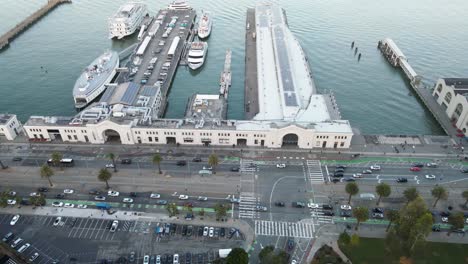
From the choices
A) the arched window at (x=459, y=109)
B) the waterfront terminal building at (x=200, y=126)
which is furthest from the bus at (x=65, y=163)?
the arched window at (x=459, y=109)

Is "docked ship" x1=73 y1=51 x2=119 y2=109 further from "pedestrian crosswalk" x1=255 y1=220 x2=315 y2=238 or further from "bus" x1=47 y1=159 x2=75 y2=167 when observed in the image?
"pedestrian crosswalk" x1=255 y1=220 x2=315 y2=238

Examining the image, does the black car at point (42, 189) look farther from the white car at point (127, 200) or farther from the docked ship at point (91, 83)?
the docked ship at point (91, 83)

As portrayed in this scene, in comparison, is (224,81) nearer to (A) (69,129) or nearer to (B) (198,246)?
(A) (69,129)

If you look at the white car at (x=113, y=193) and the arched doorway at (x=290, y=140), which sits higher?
the arched doorway at (x=290, y=140)

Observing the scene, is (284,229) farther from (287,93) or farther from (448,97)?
(448,97)

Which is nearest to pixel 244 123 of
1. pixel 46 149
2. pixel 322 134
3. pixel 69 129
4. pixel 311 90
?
pixel 322 134

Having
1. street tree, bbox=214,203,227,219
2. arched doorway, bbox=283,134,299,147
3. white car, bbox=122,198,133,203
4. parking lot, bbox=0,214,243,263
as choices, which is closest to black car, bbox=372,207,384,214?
arched doorway, bbox=283,134,299,147
